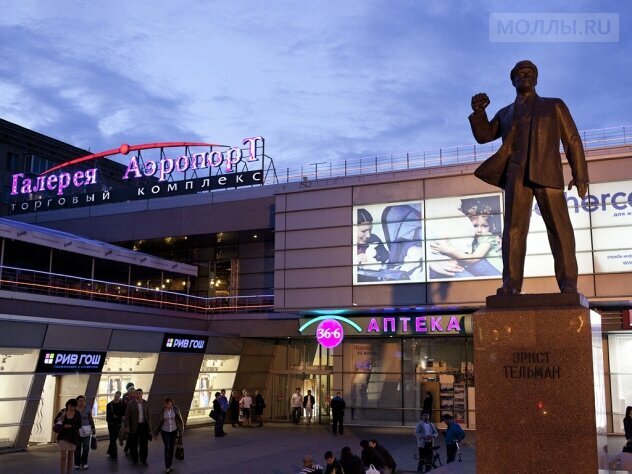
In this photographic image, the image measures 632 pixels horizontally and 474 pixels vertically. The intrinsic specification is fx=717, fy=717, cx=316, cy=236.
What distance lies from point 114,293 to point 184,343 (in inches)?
133

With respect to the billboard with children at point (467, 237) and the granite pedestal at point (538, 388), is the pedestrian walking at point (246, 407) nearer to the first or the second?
the billboard with children at point (467, 237)

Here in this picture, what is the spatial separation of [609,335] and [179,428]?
17859 millimetres

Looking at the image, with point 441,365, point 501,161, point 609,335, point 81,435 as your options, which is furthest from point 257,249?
point 501,161

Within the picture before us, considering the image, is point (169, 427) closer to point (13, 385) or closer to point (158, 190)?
point (13, 385)

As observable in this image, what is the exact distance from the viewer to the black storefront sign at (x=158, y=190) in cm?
3631

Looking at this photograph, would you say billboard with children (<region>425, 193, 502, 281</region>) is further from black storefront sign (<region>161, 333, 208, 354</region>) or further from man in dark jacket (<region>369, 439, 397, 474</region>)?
man in dark jacket (<region>369, 439, 397, 474</region>)

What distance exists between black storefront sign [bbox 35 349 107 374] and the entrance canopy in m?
5.88

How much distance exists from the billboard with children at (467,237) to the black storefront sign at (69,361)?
10407 millimetres

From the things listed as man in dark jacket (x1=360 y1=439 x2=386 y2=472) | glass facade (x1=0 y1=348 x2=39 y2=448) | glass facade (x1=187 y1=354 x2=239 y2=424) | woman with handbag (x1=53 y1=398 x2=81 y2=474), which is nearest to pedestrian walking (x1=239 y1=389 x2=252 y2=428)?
glass facade (x1=187 y1=354 x2=239 y2=424)

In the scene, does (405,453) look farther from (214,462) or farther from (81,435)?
(81,435)

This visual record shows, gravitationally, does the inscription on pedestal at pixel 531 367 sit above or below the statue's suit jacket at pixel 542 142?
below

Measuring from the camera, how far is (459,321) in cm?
2786

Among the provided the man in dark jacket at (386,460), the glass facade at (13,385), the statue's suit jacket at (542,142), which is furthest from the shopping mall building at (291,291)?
the statue's suit jacket at (542,142)

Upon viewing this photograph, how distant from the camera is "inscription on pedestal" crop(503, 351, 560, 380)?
796 cm
